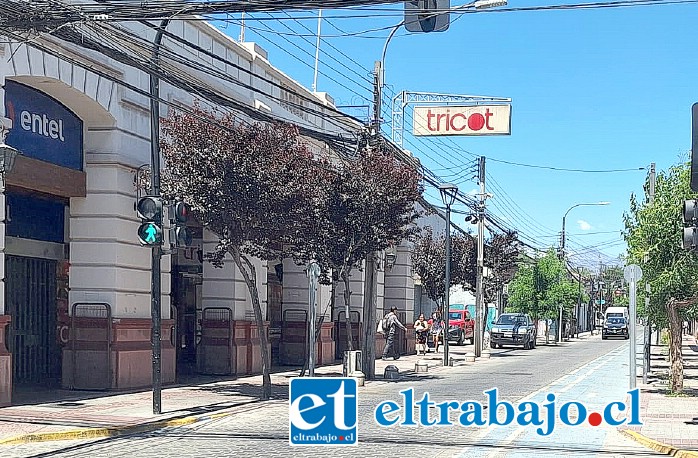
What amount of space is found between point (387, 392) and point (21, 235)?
8.82 meters

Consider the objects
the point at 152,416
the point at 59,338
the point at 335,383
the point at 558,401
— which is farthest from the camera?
the point at 59,338

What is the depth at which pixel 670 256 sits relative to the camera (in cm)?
→ 2075

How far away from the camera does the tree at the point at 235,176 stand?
1962cm

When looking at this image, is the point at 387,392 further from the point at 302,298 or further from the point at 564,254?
the point at 564,254

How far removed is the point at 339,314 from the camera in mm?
34438

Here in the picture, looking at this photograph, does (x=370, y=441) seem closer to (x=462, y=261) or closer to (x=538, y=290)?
(x=462, y=261)

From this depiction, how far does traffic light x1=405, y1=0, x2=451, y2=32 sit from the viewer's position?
1146 cm

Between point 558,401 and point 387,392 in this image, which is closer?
point 558,401

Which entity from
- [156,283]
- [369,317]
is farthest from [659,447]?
[369,317]

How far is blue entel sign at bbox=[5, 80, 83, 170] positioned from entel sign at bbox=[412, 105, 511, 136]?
22.2 metres

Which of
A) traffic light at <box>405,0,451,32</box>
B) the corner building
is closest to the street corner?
the corner building

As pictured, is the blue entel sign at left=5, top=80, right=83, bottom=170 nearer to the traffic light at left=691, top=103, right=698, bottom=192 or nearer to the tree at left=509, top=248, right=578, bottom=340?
the traffic light at left=691, top=103, right=698, bottom=192

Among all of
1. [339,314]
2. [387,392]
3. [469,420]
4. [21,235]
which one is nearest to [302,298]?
[339,314]

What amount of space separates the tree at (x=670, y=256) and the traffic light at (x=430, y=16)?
10.2m
